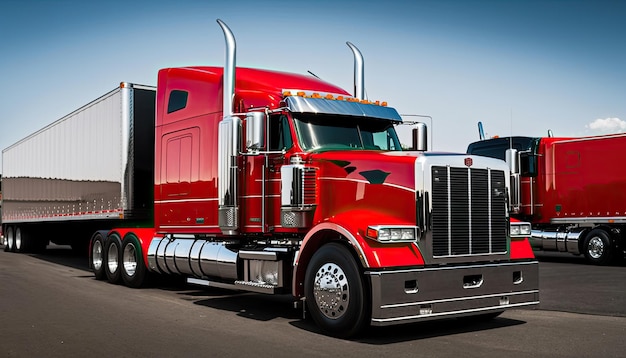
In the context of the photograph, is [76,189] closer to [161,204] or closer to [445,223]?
[161,204]

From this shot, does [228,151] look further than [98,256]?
No

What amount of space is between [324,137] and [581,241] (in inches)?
495

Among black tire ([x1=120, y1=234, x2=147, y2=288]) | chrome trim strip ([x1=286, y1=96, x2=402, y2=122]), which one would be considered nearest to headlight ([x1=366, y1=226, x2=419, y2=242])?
chrome trim strip ([x1=286, y1=96, x2=402, y2=122])

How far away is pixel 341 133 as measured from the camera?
9.92 m

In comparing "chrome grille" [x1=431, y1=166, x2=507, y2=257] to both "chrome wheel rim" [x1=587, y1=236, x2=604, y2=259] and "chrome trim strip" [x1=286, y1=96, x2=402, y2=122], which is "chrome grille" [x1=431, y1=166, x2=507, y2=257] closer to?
"chrome trim strip" [x1=286, y1=96, x2=402, y2=122]

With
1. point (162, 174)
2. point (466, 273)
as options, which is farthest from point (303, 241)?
point (162, 174)

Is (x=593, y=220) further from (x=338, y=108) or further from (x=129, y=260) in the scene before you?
(x=129, y=260)

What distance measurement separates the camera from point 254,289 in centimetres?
971

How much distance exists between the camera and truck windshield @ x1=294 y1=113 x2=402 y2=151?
9.66 metres

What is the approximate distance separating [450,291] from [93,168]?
10091mm

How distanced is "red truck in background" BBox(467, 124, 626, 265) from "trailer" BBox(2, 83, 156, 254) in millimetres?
9768

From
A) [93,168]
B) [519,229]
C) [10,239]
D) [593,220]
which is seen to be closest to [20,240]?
[10,239]

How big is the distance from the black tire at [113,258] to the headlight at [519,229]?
8.23m

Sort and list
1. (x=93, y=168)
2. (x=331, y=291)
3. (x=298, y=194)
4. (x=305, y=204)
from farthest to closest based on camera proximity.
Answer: (x=93, y=168)
(x=305, y=204)
(x=298, y=194)
(x=331, y=291)
